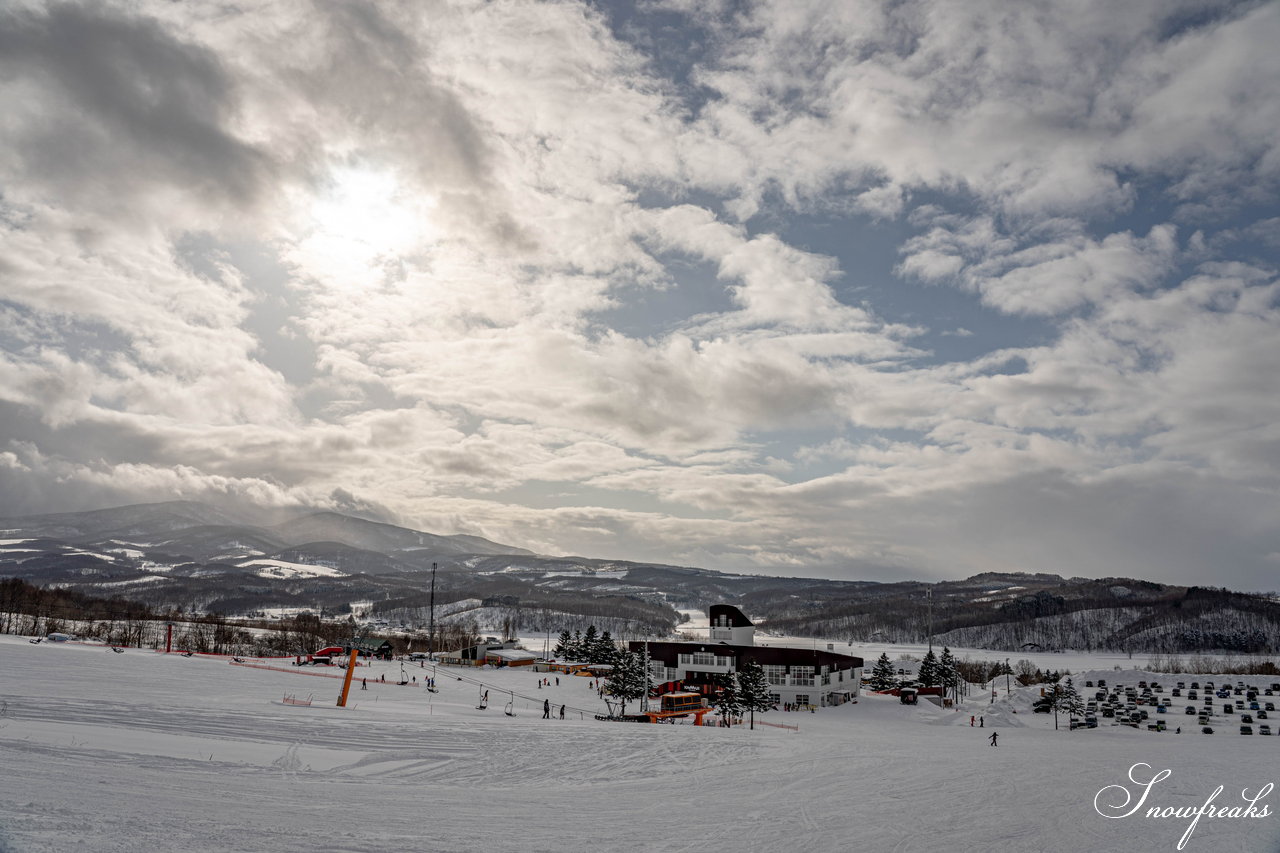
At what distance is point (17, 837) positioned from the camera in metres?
16.0

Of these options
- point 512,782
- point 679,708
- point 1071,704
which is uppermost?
point 512,782

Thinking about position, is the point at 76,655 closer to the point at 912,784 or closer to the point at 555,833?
the point at 555,833

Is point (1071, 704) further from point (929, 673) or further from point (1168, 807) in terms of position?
point (1168, 807)

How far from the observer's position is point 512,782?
2930cm

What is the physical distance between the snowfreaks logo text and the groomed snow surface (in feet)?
1.40

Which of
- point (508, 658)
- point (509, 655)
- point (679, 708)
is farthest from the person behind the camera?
point (509, 655)

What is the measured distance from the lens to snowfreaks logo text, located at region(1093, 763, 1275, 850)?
29125mm

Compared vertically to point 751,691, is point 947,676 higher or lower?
lower

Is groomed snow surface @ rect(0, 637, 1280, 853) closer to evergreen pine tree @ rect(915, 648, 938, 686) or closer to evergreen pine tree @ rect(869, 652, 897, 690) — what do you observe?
evergreen pine tree @ rect(915, 648, 938, 686)

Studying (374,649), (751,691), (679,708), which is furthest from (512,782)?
(374,649)

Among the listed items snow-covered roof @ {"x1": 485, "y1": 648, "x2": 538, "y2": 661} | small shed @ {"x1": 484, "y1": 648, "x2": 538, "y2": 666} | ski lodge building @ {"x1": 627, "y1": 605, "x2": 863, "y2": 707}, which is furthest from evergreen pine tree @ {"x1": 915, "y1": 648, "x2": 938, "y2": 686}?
snow-covered roof @ {"x1": 485, "y1": 648, "x2": 538, "y2": 661}

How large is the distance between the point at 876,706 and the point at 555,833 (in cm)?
7343

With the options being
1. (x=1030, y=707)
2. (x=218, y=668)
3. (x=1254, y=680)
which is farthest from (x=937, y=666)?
(x=218, y=668)

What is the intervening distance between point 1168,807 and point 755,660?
5693 centimetres
